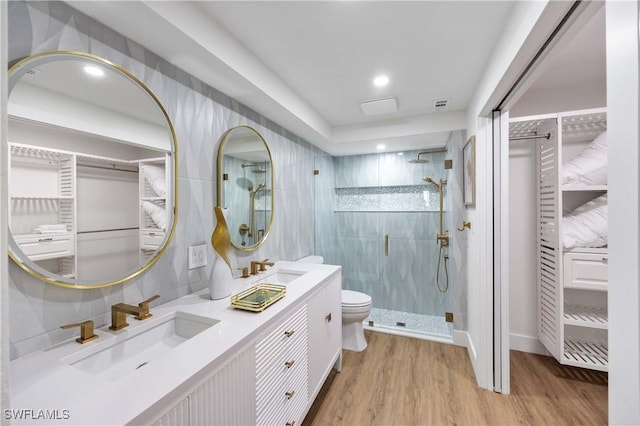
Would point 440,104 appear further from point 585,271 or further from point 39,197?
point 39,197

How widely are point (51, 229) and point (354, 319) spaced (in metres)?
2.16

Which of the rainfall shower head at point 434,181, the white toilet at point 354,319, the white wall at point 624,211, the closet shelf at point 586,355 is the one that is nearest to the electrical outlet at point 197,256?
the white toilet at point 354,319

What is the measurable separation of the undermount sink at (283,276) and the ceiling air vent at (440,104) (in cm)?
184

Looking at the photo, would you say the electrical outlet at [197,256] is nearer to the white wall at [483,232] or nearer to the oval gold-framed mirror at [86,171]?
the oval gold-framed mirror at [86,171]

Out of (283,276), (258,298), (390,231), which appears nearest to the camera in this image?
(258,298)

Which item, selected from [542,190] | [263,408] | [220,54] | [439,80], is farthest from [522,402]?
[220,54]

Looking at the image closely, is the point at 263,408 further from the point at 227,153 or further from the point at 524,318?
the point at 524,318

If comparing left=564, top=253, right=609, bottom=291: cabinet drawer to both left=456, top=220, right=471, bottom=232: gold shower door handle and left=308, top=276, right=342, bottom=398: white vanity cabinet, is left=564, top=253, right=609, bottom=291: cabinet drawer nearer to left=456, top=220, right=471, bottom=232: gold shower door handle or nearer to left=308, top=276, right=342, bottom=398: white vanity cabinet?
left=456, top=220, right=471, bottom=232: gold shower door handle

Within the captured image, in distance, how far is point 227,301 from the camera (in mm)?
1350

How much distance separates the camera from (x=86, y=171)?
1052 millimetres

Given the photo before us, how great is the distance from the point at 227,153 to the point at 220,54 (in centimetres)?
57

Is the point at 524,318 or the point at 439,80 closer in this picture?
the point at 439,80

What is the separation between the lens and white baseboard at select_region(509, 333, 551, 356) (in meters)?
2.34

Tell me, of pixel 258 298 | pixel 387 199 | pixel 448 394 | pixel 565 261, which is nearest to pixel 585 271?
pixel 565 261
